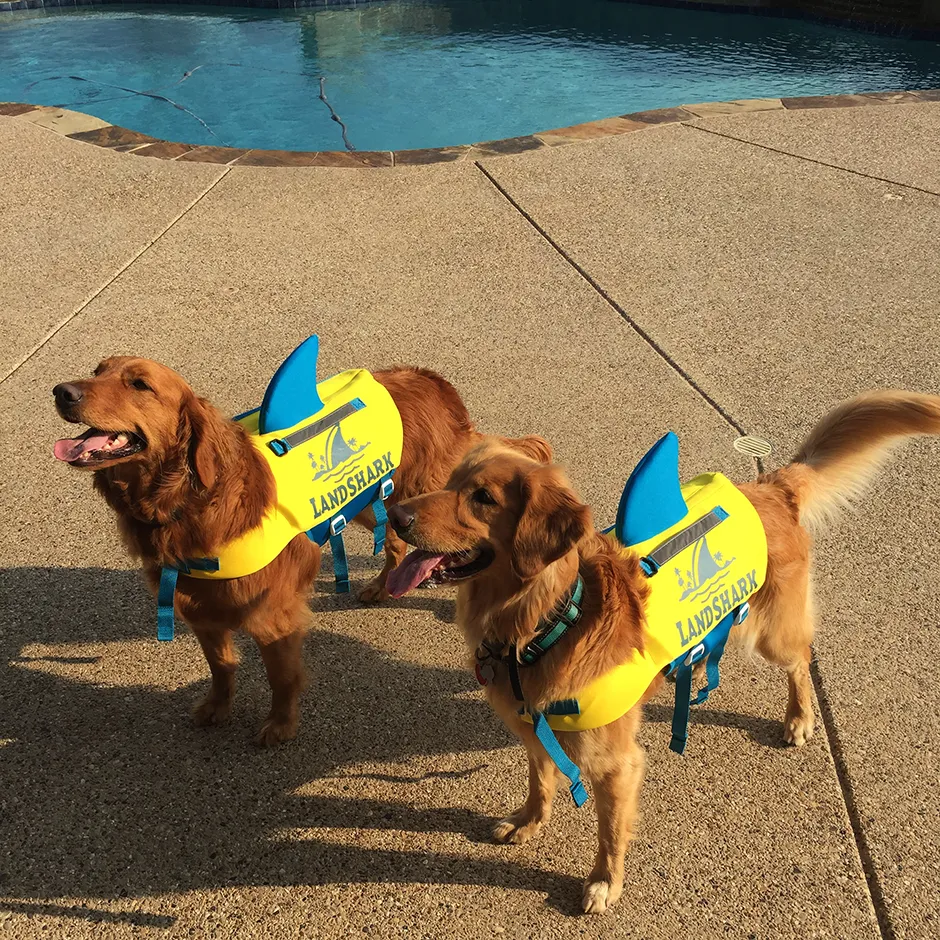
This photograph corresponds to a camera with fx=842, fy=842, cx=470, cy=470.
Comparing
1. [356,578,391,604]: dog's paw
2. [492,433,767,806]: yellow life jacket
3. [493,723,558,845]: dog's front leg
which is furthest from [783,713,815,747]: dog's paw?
[356,578,391,604]: dog's paw

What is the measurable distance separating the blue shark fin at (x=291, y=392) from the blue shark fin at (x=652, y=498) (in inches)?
54.7

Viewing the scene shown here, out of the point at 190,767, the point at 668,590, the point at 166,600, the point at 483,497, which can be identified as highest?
the point at 483,497

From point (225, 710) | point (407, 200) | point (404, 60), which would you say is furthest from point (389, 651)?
point (404, 60)

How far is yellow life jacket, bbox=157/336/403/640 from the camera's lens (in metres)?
3.13

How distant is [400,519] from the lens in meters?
2.47

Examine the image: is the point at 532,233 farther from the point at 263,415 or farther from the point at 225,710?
the point at 225,710

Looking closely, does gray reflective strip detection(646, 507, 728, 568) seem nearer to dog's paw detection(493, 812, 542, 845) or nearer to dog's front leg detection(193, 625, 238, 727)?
dog's paw detection(493, 812, 542, 845)

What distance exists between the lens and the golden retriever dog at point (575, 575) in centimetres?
246

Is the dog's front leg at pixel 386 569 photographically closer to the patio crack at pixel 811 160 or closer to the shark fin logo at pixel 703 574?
the shark fin logo at pixel 703 574

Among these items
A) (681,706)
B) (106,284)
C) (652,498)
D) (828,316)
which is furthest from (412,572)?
(106,284)

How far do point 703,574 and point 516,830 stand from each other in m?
1.17

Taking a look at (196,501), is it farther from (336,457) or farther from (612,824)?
(612,824)

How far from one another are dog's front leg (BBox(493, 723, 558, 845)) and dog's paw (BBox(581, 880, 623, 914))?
0.30m

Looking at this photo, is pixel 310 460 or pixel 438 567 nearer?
pixel 438 567
